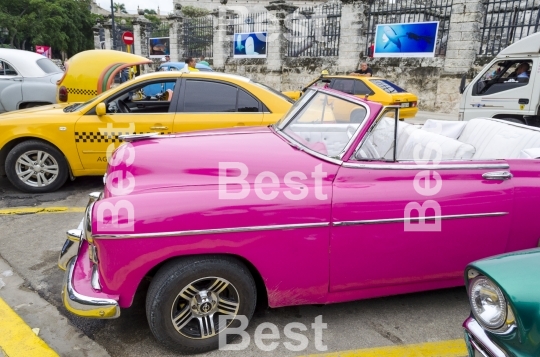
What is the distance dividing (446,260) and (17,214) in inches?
180

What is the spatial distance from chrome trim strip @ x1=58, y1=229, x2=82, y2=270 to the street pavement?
1.31 feet

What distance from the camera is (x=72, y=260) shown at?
290cm

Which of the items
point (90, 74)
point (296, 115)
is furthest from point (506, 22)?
point (296, 115)

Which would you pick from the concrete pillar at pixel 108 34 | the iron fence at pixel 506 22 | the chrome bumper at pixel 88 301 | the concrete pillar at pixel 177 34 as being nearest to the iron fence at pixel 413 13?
the iron fence at pixel 506 22

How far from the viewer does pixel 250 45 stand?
59.5ft

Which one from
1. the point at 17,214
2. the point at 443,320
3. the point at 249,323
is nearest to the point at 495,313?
the point at 443,320

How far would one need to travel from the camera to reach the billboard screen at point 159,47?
903 inches

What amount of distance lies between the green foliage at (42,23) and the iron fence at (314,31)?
33627mm

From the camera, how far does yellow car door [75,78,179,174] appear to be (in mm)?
5238

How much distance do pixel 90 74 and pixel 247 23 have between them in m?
11.8

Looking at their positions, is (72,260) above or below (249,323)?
above

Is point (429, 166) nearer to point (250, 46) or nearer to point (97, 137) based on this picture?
point (97, 137)

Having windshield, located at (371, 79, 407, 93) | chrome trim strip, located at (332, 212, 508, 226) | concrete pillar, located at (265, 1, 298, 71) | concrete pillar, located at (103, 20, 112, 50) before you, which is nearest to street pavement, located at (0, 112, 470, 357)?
chrome trim strip, located at (332, 212, 508, 226)

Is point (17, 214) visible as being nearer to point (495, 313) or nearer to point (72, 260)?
point (72, 260)
